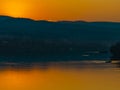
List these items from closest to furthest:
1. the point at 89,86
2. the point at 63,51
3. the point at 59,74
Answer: the point at 89,86
the point at 59,74
the point at 63,51

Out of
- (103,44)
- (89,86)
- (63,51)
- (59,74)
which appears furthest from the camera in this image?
(103,44)

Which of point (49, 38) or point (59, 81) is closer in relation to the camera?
point (59, 81)

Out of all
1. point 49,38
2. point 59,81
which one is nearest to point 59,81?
point 59,81

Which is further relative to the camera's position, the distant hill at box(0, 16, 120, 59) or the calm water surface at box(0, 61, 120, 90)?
the distant hill at box(0, 16, 120, 59)

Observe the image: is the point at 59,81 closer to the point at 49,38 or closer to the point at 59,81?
the point at 59,81

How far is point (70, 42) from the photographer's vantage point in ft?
229

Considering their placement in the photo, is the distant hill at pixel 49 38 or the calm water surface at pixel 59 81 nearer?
the calm water surface at pixel 59 81

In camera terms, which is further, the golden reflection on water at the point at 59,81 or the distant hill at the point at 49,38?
the distant hill at the point at 49,38

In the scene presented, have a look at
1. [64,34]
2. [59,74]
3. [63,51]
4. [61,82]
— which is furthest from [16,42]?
[61,82]

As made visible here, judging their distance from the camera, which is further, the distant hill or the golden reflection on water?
the distant hill

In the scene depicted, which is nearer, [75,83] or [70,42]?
[75,83]

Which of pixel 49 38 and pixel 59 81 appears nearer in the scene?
pixel 59 81

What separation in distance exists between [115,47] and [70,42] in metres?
19.2

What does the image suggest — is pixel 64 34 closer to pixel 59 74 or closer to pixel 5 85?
pixel 59 74
